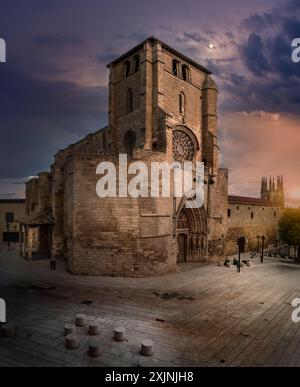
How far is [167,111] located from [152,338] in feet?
57.4

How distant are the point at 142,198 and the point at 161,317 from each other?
A: 8214 millimetres

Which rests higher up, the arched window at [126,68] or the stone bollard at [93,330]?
the arched window at [126,68]

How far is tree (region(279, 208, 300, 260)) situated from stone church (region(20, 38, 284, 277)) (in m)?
5.00

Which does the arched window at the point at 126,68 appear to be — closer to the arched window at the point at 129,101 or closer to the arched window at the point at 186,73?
the arched window at the point at 129,101

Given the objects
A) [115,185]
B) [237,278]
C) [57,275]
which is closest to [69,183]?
[115,185]

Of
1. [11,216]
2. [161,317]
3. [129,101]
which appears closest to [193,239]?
[161,317]

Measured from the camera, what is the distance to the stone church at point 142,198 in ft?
52.7

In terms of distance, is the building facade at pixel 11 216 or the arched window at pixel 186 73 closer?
the arched window at pixel 186 73

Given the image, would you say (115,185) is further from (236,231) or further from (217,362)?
(236,231)

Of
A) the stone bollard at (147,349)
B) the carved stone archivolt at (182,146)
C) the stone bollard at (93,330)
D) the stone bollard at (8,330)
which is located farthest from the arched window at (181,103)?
the stone bollard at (8,330)

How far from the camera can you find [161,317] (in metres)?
9.88

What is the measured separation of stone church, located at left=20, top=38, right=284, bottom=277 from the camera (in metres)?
16.1

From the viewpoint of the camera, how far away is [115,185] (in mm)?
16156

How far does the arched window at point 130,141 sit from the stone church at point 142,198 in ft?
0.31
